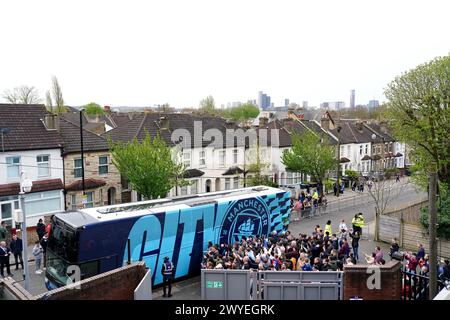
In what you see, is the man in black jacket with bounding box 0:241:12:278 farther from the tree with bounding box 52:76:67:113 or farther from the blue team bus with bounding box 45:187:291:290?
the tree with bounding box 52:76:67:113

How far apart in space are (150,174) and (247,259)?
13341mm

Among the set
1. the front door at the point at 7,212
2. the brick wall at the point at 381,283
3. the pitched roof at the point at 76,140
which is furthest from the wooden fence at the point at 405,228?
the front door at the point at 7,212

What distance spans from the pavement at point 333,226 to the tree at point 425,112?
4598 mm

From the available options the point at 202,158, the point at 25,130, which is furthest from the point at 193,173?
the point at 25,130

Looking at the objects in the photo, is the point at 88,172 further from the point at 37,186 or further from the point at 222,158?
the point at 222,158

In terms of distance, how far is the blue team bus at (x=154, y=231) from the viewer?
48.4ft

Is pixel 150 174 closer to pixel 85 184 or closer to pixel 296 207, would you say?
pixel 85 184

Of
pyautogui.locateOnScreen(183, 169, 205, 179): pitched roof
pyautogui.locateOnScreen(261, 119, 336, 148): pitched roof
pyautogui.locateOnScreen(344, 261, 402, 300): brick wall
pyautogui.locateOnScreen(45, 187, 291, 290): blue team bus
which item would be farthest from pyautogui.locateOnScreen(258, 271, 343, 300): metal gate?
pyautogui.locateOnScreen(261, 119, 336, 148): pitched roof

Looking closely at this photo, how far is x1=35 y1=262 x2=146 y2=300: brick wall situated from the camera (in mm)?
10578

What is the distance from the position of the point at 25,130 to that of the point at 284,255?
20.0m

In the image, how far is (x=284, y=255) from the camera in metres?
17.7

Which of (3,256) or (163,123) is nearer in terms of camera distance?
(3,256)

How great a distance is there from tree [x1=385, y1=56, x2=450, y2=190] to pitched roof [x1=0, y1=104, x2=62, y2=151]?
2348cm

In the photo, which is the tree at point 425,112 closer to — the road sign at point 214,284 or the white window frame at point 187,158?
the white window frame at point 187,158
